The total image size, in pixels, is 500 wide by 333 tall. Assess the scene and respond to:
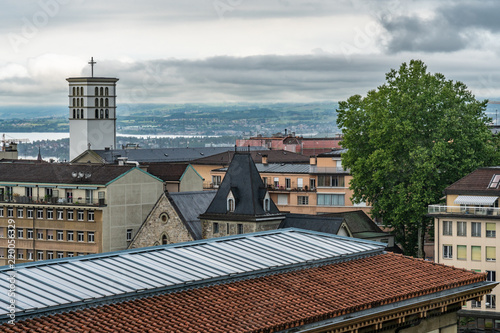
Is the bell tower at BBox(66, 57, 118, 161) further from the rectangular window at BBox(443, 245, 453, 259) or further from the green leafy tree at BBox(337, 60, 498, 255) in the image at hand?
the rectangular window at BBox(443, 245, 453, 259)

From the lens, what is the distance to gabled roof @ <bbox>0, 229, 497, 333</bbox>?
77.8ft

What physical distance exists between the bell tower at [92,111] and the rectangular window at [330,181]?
66.6 meters

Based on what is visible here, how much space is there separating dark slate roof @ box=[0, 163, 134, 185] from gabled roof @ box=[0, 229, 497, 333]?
6565cm

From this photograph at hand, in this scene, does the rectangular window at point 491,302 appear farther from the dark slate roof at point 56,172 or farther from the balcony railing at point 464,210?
the dark slate roof at point 56,172

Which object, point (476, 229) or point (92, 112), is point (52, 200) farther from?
point (92, 112)

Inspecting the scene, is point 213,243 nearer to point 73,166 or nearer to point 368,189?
point 368,189

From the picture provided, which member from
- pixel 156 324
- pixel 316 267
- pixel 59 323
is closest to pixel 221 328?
pixel 156 324

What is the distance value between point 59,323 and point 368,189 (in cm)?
6300

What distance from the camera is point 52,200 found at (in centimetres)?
9944

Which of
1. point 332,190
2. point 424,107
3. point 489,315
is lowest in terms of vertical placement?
point 489,315

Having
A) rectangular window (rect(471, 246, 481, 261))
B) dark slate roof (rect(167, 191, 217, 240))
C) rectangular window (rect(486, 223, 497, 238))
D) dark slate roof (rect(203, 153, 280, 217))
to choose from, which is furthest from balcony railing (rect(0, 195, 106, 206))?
rectangular window (rect(486, 223, 497, 238))

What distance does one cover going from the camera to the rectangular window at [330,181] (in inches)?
4163

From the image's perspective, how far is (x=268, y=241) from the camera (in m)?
33.8

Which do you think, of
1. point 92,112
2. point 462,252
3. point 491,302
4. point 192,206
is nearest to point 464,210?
point 462,252
